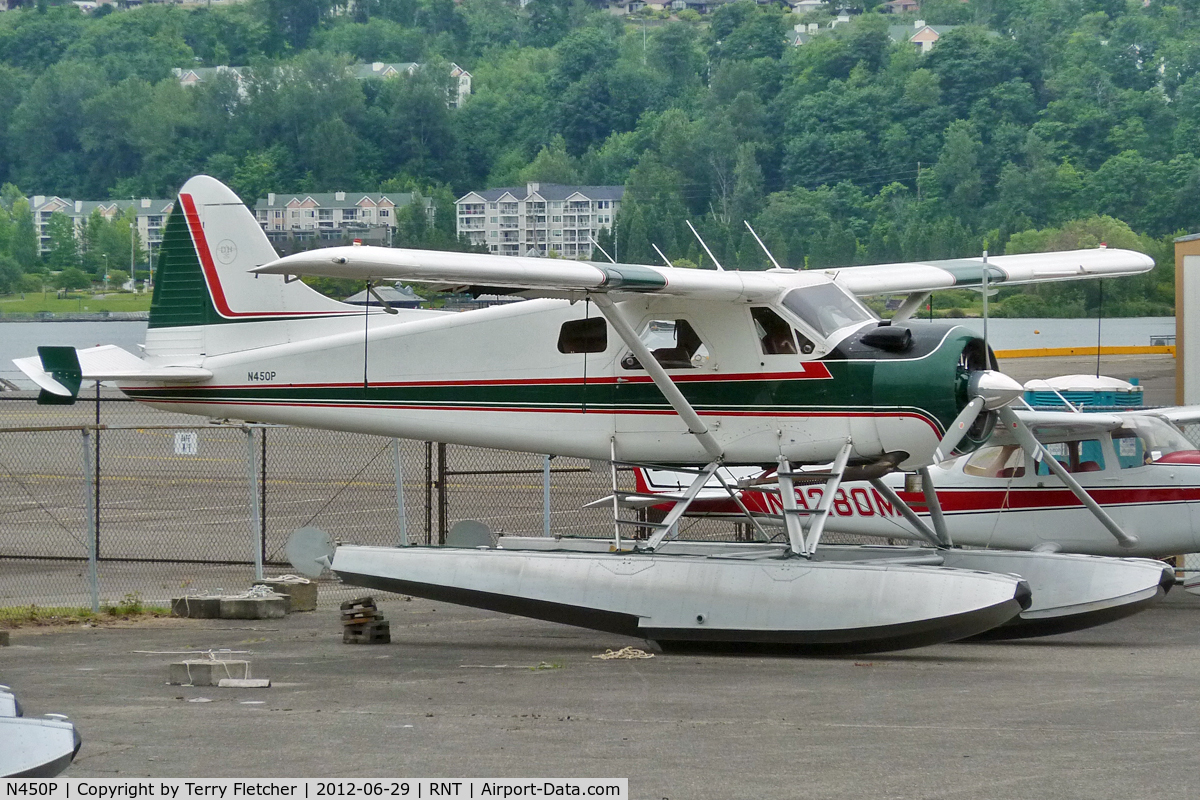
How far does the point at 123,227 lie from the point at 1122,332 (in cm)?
10889

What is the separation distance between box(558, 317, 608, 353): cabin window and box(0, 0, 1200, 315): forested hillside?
77074mm

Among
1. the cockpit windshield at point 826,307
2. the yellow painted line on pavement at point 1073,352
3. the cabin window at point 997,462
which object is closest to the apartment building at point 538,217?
the yellow painted line on pavement at point 1073,352

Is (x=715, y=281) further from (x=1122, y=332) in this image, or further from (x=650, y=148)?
(x=650, y=148)

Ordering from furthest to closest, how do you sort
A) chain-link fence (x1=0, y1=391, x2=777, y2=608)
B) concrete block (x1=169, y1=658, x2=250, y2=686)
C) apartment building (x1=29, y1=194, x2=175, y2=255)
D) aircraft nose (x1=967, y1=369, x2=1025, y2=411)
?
apartment building (x1=29, y1=194, x2=175, y2=255)
chain-link fence (x1=0, y1=391, x2=777, y2=608)
aircraft nose (x1=967, y1=369, x2=1025, y2=411)
concrete block (x1=169, y1=658, x2=250, y2=686)

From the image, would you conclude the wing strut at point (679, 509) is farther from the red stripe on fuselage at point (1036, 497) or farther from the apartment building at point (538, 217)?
the apartment building at point (538, 217)

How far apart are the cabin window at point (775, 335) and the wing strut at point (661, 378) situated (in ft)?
2.51

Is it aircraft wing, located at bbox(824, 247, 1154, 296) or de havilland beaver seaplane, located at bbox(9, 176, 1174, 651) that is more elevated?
aircraft wing, located at bbox(824, 247, 1154, 296)

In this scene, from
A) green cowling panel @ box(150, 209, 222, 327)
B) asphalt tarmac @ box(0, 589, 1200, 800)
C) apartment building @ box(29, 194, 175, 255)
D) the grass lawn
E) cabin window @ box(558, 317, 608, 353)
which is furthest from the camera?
apartment building @ box(29, 194, 175, 255)

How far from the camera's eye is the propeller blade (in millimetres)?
11461

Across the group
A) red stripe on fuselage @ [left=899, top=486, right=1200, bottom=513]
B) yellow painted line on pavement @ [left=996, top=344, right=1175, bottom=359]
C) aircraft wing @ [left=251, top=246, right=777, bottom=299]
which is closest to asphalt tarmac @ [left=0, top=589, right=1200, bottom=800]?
Answer: red stripe on fuselage @ [left=899, top=486, right=1200, bottom=513]

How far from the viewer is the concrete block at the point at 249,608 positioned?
13.6 m

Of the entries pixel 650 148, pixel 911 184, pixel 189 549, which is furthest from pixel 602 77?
pixel 189 549

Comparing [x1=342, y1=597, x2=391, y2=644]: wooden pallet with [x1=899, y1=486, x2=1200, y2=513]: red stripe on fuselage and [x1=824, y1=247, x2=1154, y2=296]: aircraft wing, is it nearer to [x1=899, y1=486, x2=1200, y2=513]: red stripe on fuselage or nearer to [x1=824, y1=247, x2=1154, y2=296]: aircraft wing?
[x1=824, y1=247, x2=1154, y2=296]: aircraft wing
